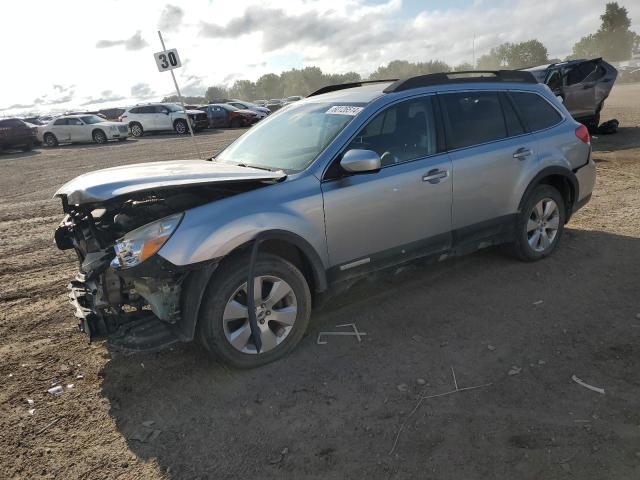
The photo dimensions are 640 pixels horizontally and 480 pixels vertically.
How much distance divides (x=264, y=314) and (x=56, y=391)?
1.50 m

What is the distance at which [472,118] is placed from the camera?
14.5ft

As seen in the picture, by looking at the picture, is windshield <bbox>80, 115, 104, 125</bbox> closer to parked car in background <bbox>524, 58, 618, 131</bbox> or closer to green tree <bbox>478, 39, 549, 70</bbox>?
parked car in background <bbox>524, 58, 618, 131</bbox>

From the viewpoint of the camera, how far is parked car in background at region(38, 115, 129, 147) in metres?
24.5

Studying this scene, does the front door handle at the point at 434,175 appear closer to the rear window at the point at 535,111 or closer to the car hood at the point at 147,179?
the car hood at the point at 147,179

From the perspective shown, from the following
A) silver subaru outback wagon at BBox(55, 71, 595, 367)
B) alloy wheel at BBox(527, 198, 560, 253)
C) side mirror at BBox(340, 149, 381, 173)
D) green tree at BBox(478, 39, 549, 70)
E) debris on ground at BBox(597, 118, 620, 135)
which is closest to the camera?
silver subaru outback wagon at BBox(55, 71, 595, 367)

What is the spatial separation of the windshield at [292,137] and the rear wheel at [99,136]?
889 inches

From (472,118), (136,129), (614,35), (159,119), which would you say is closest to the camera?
(472,118)

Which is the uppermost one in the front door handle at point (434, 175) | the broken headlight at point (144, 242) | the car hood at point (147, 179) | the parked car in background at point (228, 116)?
the parked car in background at point (228, 116)

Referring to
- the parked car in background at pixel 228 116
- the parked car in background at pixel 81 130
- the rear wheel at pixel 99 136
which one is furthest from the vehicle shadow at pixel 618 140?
the rear wheel at pixel 99 136

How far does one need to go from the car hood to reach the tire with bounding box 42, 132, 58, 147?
24562 mm

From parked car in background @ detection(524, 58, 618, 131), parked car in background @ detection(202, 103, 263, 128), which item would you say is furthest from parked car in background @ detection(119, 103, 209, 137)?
parked car in background @ detection(524, 58, 618, 131)

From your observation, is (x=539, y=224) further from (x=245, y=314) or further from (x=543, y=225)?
(x=245, y=314)

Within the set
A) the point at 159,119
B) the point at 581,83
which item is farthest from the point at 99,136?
the point at 581,83

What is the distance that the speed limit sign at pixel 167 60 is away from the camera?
1042cm
